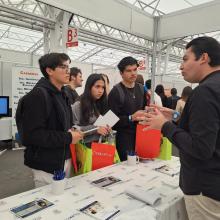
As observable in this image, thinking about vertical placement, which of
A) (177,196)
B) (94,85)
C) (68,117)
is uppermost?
(94,85)


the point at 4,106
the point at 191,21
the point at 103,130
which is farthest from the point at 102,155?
the point at 4,106

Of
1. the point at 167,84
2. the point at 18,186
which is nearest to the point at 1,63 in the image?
the point at 18,186

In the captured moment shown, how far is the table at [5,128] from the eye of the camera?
513cm

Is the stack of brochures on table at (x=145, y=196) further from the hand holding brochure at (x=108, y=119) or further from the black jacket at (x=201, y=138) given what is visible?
the hand holding brochure at (x=108, y=119)

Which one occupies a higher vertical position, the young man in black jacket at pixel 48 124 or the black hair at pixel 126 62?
the black hair at pixel 126 62

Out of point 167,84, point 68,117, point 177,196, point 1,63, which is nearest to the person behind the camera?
point 177,196

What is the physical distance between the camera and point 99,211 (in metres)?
1.12

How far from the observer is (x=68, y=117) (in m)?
1.64

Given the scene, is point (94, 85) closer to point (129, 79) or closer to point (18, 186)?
point (129, 79)

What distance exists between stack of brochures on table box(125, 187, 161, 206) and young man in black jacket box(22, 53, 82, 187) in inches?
18.3

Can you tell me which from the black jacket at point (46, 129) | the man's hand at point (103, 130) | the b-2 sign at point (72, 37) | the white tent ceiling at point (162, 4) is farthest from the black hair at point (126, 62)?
the white tent ceiling at point (162, 4)

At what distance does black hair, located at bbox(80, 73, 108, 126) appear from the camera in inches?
80.7

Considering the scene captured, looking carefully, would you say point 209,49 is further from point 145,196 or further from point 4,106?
point 4,106

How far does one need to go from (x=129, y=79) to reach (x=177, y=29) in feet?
4.83
